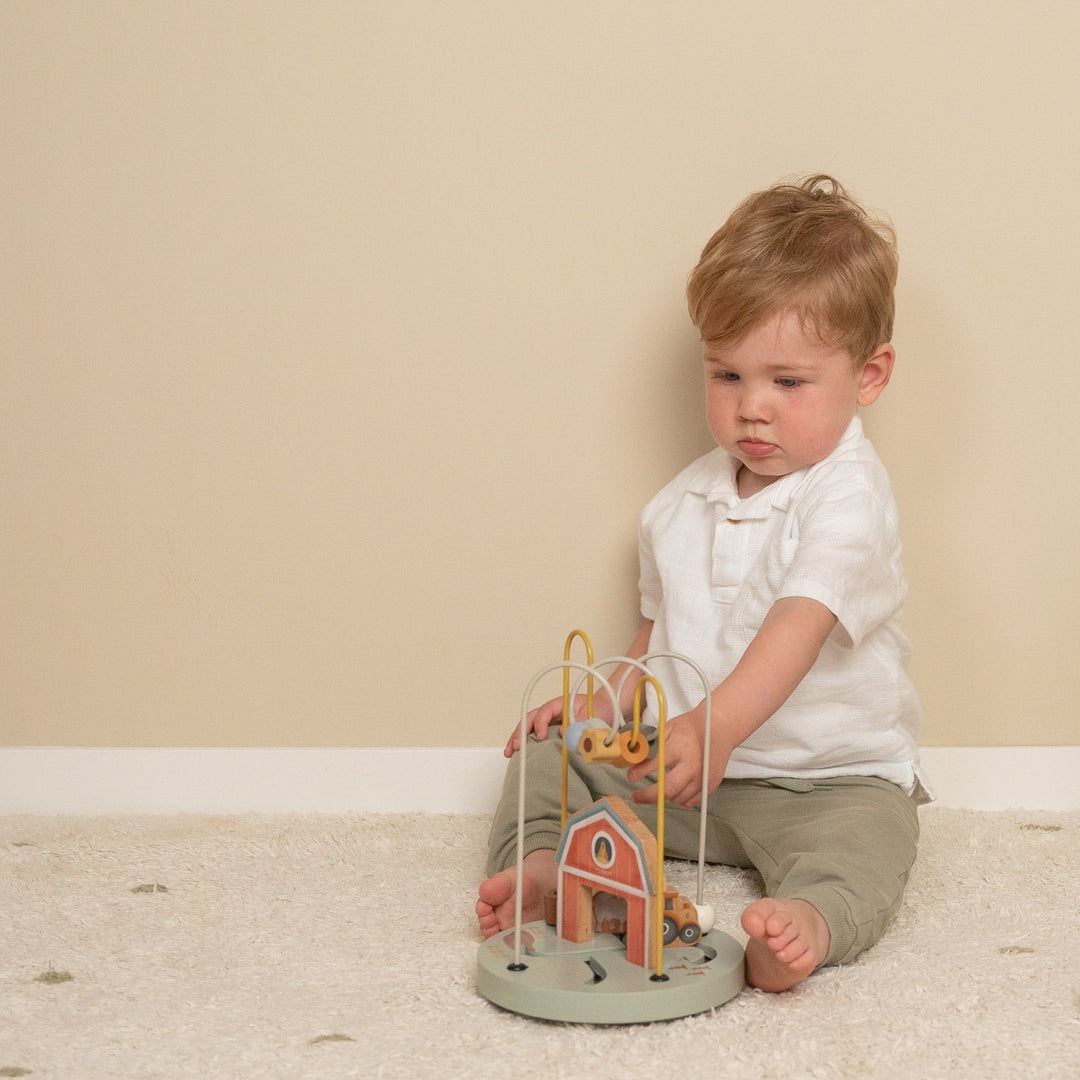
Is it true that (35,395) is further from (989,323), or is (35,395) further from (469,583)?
(989,323)

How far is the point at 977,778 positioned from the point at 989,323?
48 cm

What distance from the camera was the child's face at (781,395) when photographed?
1.07 meters

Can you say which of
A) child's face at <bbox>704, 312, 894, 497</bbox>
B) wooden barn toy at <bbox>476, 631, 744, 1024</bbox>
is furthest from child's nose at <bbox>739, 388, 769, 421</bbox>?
wooden barn toy at <bbox>476, 631, 744, 1024</bbox>

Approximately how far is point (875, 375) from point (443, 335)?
43cm

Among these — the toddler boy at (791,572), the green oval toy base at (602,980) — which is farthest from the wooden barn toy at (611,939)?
the toddler boy at (791,572)

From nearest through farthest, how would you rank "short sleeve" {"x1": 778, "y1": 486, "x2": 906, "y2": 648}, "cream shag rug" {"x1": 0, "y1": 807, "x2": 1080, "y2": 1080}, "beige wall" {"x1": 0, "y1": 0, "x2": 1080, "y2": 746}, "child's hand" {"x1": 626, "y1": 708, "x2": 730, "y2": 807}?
"cream shag rug" {"x1": 0, "y1": 807, "x2": 1080, "y2": 1080}
"child's hand" {"x1": 626, "y1": 708, "x2": 730, "y2": 807}
"short sleeve" {"x1": 778, "y1": 486, "x2": 906, "y2": 648}
"beige wall" {"x1": 0, "y1": 0, "x2": 1080, "y2": 746}

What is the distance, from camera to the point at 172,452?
1291mm

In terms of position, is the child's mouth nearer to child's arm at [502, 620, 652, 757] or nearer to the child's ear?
the child's ear

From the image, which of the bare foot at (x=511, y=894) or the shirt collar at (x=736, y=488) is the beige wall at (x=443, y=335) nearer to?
the shirt collar at (x=736, y=488)

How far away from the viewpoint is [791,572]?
3.31 feet

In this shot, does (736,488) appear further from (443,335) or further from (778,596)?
(443,335)

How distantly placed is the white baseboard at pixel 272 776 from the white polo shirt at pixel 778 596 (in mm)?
214

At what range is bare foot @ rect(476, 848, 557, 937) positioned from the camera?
916mm

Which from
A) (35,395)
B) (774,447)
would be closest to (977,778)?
(774,447)
